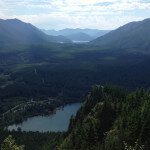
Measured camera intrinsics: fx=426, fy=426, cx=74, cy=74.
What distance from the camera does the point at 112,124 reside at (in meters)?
136

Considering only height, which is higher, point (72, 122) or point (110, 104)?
point (110, 104)

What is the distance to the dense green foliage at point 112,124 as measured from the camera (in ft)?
355

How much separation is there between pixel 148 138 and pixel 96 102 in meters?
66.9

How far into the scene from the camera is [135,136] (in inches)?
4250

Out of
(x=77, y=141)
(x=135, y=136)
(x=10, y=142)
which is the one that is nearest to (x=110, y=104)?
(x=77, y=141)

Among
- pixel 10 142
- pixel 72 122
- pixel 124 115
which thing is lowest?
pixel 72 122

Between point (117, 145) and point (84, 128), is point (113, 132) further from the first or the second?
point (84, 128)

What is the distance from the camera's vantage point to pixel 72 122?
175875mm

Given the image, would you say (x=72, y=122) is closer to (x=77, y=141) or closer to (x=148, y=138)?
(x=77, y=141)

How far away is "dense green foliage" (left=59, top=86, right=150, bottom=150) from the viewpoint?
108 m

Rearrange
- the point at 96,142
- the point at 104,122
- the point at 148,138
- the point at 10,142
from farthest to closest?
1. the point at 104,122
2. the point at 96,142
3. the point at 148,138
4. the point at 10,142

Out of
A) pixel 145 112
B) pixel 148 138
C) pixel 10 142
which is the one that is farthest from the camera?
pixel 145 112

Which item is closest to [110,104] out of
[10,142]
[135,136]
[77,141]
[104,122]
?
[104,122]

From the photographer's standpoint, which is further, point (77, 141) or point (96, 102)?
point (96, 102)
